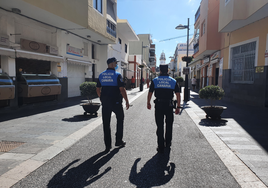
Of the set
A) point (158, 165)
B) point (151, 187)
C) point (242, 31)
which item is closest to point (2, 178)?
point (151, 187)

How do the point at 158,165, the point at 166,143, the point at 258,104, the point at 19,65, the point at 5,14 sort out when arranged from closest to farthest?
1. the point at 158,165
2. the point at 166,143
3. the point at 5,14
4. the point at 19,65
5. the point at 258,104

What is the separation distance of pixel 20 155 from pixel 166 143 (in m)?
2.85

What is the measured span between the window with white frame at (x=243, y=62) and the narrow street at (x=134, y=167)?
846cm

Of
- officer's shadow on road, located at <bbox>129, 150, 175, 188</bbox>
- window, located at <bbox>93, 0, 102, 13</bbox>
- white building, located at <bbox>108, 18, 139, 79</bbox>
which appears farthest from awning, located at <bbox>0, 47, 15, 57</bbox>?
white building, located at <bbox>108, 18, 139, 79</bbox>

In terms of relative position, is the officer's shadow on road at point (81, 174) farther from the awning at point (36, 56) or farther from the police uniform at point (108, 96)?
the awning at point (36, 56)

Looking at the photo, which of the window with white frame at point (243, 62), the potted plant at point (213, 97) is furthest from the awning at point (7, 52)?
the window with white frame at point (243, 62)

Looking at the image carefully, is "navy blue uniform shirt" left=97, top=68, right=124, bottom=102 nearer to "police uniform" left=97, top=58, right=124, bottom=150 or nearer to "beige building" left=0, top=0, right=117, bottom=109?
"police uniform" left=97, top=58, right=124, bottom=150

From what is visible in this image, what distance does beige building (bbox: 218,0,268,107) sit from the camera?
9.62 metres

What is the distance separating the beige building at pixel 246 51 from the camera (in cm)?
962

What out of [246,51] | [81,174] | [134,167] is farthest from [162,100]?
[246,51]

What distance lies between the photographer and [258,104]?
1003 cm

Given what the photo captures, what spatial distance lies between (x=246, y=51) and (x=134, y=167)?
11229 mm

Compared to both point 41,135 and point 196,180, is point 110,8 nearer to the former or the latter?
point 41,135

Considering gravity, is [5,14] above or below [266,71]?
above
